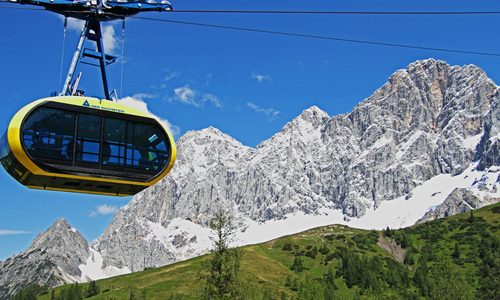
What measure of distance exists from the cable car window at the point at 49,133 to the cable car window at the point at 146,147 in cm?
310

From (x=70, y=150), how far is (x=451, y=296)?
283ft

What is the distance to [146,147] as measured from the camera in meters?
25.0

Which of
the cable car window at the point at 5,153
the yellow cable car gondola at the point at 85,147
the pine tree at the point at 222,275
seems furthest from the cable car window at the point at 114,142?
the pine tree at the point at 222,275

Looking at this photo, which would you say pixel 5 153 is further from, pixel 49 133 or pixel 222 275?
pixel 222 275

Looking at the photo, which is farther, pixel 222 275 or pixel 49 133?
pixel 222 275

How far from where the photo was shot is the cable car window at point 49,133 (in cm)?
2208

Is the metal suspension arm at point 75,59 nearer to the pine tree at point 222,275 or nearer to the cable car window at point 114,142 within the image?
the cable car window at point 114,142

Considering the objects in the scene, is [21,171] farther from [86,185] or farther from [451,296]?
[451,296]

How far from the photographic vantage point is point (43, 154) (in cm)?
2234

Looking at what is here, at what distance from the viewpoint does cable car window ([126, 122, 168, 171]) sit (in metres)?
24.5

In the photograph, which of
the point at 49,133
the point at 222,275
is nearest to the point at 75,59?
the point at 49,133

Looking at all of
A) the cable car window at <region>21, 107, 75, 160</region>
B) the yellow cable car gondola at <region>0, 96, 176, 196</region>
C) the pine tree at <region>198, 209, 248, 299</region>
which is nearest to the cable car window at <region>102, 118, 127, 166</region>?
the yellow cable car gondola at <region>0, 96, 176, 196</region>

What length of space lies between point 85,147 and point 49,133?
1.87 metres

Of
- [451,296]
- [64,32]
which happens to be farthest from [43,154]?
[451,296]
